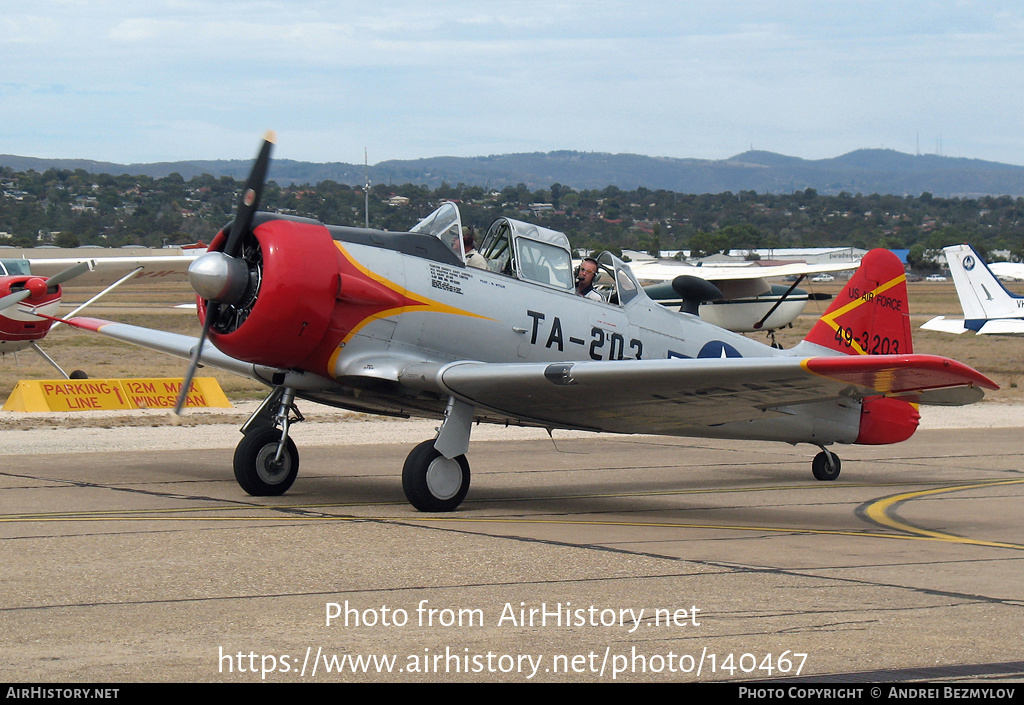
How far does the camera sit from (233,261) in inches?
352

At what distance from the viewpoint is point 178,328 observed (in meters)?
40.2

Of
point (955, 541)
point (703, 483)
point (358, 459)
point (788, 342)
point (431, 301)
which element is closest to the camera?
point (955, 541)

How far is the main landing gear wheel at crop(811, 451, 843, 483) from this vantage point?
493 inches

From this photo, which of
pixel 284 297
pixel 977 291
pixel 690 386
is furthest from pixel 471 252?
pixel 977 291

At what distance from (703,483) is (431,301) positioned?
428cm

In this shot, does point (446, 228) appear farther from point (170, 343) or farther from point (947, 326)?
point (947, 326)

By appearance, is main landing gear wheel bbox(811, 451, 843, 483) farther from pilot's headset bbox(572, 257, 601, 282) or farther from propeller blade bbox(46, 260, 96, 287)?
propeller blade bbox(46, 260, 96, 287)

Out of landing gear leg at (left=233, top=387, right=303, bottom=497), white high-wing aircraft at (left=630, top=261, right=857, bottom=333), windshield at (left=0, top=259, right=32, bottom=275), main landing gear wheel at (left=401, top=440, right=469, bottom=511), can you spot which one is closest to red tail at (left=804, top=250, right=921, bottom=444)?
main landing gear wheel at (left=401, top=440, right=469, bottom=511)

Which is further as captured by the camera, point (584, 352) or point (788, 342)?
point (788, 342)

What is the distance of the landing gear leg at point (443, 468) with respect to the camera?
9234 mm

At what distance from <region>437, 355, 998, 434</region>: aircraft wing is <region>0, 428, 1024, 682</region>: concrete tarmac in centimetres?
88
